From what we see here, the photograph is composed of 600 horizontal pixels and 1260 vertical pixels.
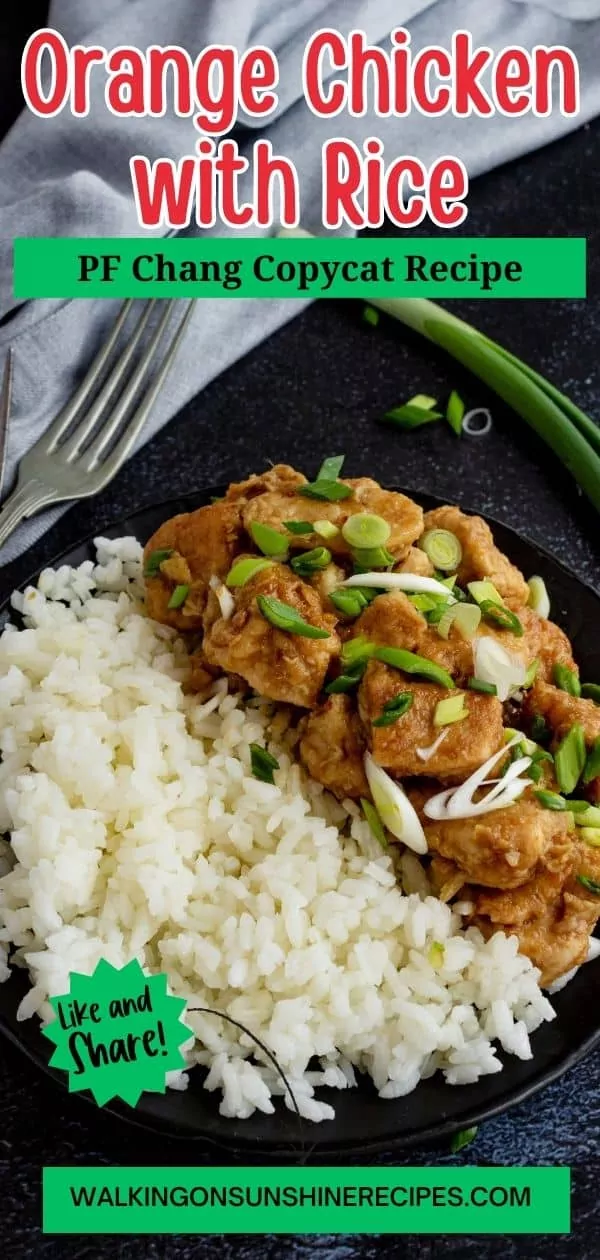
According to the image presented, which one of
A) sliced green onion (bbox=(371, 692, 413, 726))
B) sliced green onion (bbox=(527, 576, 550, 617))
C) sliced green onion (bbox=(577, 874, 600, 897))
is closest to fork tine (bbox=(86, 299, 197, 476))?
sliced green onion (bbox=(527, 576, 550, 617))

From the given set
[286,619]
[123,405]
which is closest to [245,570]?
[286,619]

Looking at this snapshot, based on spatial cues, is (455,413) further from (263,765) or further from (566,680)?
(263,765)

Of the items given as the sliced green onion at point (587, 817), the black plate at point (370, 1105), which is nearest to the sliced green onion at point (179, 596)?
the black plate at point (370, 1105)

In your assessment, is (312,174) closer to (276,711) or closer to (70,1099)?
(276,711)

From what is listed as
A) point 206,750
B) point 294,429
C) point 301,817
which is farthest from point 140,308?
point 301,817

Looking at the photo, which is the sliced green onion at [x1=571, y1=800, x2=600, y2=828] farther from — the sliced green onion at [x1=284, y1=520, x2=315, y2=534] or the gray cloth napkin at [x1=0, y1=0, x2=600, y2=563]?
the gray cloth napkin at [x1=0, y1=0, x2=600, y2=563]

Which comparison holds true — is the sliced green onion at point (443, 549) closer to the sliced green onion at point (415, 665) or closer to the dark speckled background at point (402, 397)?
the sliced green onion at point (415, 665)
